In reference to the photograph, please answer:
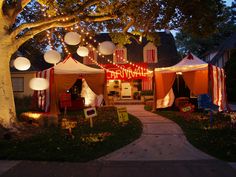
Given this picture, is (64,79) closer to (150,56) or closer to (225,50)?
(150,56)

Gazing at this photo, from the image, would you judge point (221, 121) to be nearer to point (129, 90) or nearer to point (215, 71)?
point (215, 71)

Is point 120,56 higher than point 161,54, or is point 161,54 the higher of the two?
point 161,54

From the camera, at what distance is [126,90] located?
29.3 m

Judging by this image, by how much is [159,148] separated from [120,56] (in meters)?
21.5

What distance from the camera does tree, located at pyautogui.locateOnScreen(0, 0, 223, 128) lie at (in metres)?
10.9

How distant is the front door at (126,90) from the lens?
29.2 meters

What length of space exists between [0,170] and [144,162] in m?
3.06

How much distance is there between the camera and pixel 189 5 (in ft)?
36.8

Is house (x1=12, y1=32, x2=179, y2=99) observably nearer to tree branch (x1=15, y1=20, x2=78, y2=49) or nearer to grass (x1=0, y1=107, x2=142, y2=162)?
tree branch (x1=15, y1=20, x2=78, y2=49)

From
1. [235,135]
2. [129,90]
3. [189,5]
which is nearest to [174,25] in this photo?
[189,5]

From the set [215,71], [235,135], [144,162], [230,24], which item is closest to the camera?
[144,162]

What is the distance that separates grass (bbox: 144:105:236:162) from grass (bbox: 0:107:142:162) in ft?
5.82

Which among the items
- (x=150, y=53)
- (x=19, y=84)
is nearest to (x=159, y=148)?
(x=150, y=53)

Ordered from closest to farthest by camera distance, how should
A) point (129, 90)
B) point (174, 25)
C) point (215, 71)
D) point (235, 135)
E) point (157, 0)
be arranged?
point (235, 135), point (157, 0), point (174, 25), point (215, 71), point (129, 90)
